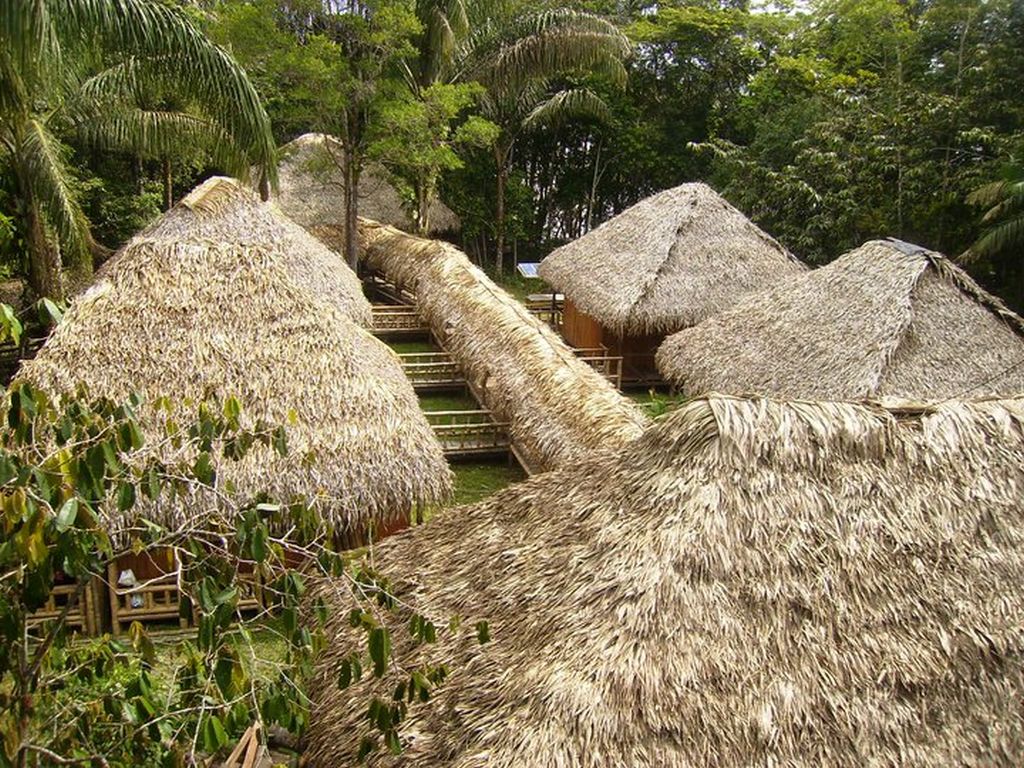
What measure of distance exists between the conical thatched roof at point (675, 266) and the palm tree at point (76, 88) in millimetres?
7761

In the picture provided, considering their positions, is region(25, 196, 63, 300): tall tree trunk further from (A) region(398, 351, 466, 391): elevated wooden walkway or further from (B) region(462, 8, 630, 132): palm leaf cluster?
(B) region(462, 8, 630, 132): palm leaf cluster

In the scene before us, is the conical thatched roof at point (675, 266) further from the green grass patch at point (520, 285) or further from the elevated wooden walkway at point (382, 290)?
the green grass patch at point (520, 285)

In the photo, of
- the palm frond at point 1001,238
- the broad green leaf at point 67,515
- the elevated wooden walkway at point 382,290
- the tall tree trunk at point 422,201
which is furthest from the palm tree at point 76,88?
the palm frond at point 1001,238

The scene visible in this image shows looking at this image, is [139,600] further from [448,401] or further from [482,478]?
[448,401]

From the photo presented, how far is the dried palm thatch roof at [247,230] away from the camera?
11641 mm

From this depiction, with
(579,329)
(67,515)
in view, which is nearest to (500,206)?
(579,329)

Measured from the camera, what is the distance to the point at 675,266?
14.7 metres

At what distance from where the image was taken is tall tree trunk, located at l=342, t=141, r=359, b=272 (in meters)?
18.0

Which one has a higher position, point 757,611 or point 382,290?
point 757,611

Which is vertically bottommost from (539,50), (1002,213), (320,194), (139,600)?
(139,600)

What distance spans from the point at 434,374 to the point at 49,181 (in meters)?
6.55

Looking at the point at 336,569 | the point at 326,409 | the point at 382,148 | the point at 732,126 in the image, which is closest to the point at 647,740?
the point at 336,569

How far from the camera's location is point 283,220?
1442cm

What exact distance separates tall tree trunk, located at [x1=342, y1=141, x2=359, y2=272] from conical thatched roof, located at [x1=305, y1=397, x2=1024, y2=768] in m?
14.5
